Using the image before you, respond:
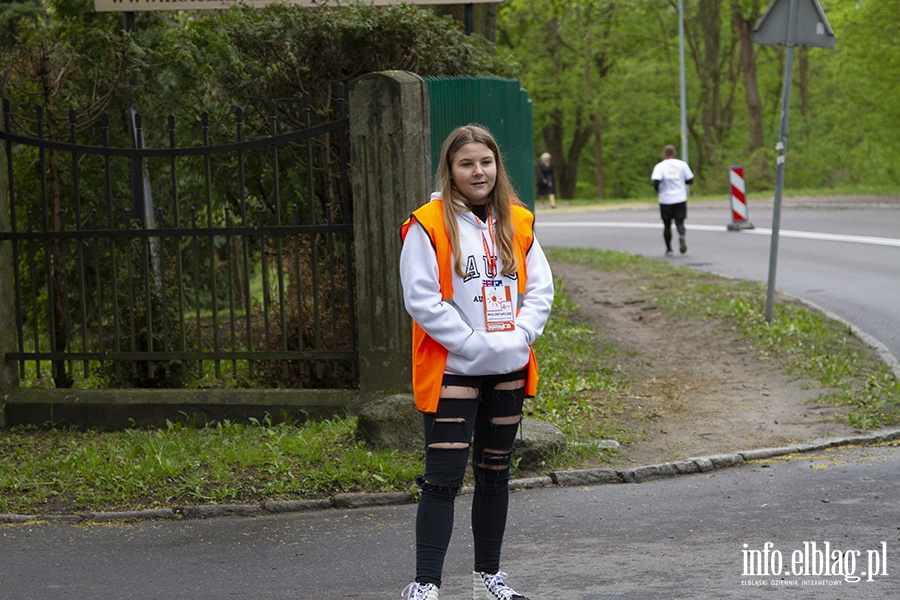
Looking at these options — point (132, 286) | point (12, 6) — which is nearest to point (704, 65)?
point (12, 6)

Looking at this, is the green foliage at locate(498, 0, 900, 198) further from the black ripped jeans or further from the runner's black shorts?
the black ripped jeans

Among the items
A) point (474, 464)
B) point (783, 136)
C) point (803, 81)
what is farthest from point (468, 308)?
A: point (803, 81)

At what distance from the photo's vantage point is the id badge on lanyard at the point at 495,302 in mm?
4547

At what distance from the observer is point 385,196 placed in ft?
25.4

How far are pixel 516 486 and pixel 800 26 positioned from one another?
6366 mm

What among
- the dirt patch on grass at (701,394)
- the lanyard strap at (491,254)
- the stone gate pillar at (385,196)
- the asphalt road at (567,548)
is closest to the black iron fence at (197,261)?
the stone gate pillar at (385,196)

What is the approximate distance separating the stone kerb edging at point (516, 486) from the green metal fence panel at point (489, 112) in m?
2.42

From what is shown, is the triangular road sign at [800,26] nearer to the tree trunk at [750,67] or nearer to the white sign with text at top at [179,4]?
the white sign with text at top at [179,4]

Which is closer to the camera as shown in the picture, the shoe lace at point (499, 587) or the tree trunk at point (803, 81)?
the shoe lace at point (499, 587)

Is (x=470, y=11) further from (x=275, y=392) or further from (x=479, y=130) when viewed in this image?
(x=479, y=130)

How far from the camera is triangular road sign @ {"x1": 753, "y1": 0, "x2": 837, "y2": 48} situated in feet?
36.9

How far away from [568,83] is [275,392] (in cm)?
4647

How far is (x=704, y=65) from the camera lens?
51688 mm

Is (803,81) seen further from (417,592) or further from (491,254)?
(417,592)
